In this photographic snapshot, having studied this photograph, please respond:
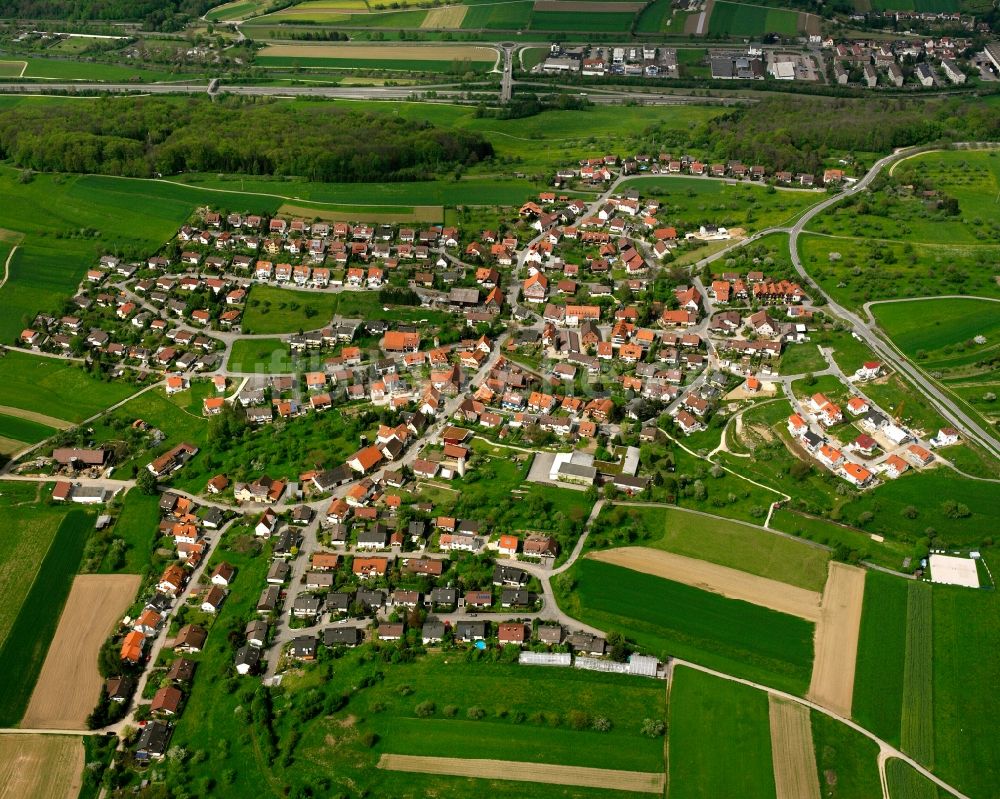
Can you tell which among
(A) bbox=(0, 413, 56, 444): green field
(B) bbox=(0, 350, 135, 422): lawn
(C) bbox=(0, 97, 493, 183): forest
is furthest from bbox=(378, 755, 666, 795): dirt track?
(C) bbox=(0, 97, 493, 183): forest

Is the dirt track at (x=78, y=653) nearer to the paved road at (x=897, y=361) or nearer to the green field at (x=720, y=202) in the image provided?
the paved road at (x=897, y=361)

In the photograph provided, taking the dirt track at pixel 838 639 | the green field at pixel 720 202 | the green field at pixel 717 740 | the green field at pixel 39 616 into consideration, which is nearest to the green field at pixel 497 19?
the green field at pixel 720 202

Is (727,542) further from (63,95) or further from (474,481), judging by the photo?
(63,95)

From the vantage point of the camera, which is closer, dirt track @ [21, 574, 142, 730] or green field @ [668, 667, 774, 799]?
green field @ [668, 667, 774, 799]

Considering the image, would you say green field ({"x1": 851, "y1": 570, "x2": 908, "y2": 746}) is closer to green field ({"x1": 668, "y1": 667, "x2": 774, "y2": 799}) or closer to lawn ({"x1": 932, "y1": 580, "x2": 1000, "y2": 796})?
lawn ({"x1": 932, "y1": 580, "x2": 1000, "y2": 796})

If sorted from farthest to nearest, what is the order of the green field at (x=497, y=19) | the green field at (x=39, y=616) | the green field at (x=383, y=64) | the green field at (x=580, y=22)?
1. the green field at (x=497, y=19)
2. the green field at (x=580, y=22)
3. the green field at (x=383, y=64)
4. the green field at (x=39, y=616)

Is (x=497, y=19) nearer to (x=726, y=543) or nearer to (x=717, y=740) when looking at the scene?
(x=726, y=543)
